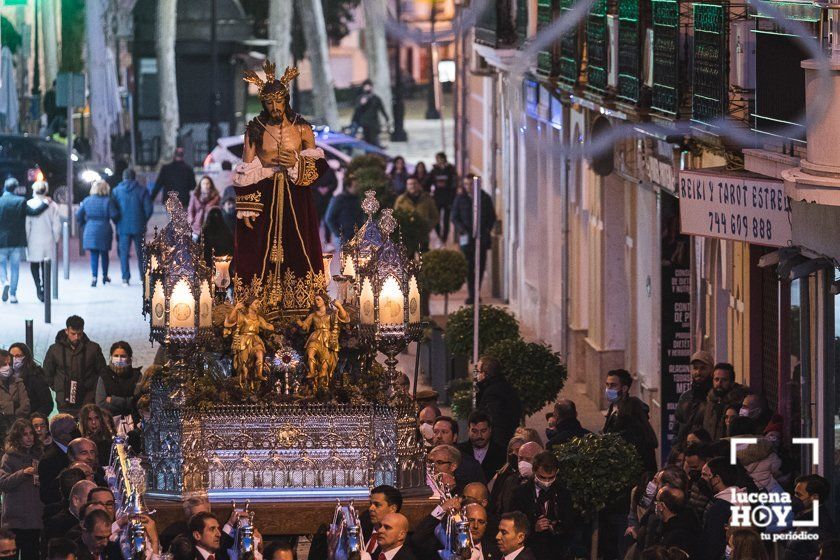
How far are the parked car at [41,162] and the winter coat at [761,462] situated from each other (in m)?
31.4

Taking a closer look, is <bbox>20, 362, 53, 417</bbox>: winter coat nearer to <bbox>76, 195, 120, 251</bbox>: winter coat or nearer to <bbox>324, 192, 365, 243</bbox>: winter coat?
<bbox>76, 195, 120, 251</bbox>: winter coat

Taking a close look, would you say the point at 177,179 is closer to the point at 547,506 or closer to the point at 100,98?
the point at 100,98

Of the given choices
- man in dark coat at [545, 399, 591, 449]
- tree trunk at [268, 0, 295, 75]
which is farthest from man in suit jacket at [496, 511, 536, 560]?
tree trunk at [268, 0, 295, 75]

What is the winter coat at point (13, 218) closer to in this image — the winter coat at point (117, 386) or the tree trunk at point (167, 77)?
the winter coat at point (117, 386)

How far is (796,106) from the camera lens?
19.1m

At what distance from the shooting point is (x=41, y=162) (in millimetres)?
48875

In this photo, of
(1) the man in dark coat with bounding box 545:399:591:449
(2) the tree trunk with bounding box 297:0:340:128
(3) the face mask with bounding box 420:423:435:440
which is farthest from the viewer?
(2) the tree trunk with bounding box 297:0:340:128

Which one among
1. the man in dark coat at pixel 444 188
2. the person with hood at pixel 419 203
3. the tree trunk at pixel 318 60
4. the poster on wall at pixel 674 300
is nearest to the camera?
the poster on wall at pixel 674 300

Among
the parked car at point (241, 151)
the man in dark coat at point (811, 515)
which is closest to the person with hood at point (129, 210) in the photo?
A: the parked car at point (241, 151)

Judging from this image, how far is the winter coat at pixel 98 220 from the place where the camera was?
119ft

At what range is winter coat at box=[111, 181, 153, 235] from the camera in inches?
1464

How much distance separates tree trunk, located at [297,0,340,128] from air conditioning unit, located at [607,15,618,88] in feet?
144

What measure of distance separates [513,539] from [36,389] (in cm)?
802
